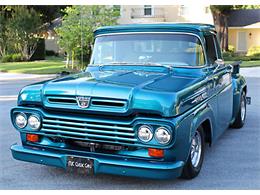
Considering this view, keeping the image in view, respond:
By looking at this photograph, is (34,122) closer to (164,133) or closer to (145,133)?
(145,133)

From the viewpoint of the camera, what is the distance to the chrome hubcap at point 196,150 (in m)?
4.96

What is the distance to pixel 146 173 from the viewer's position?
4.26 m

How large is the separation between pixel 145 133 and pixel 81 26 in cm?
1712

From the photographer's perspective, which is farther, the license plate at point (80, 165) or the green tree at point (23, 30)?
the green tree at point (23, 30)

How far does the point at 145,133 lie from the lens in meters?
4.23

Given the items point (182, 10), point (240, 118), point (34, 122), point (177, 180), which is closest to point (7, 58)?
point (182, 10)

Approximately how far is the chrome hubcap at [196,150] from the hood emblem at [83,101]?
1.36m

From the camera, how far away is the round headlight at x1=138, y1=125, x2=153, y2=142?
422cm

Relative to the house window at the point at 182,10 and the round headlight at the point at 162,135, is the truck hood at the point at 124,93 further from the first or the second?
the house window at the point at 182,10


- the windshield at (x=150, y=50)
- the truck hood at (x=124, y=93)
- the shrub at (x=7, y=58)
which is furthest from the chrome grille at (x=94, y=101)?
the shrub at (x=7, y=58)

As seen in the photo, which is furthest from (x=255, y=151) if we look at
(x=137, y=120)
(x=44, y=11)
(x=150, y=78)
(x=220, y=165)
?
(x=44, y=11)

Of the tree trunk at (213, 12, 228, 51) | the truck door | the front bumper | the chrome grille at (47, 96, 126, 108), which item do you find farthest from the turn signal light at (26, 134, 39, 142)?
the tree trunk at (213, 12, 228, 51)

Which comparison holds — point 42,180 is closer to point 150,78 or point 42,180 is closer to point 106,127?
point 106,127

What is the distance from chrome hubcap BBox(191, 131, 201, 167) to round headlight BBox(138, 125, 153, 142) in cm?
87
